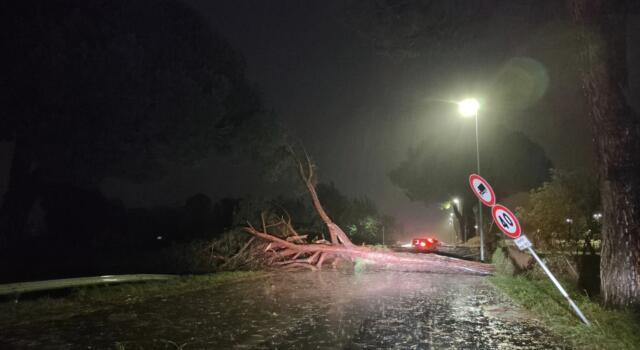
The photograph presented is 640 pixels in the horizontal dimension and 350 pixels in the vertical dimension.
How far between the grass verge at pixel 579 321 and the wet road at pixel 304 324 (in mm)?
317

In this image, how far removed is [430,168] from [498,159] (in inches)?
285

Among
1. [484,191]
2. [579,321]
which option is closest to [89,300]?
[484,191]

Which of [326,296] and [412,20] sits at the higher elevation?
[412,20]

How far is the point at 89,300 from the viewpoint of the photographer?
10.1 m

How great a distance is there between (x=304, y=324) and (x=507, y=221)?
379cm

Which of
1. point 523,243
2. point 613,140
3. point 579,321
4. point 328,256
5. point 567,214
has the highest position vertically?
point 613,140

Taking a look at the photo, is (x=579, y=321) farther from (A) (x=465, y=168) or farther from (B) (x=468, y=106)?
(A) (x=465, y=168)

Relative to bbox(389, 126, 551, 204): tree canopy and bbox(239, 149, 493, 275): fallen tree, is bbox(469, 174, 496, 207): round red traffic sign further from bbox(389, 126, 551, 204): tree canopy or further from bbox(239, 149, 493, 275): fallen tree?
bbox(389, 126, 551, 204): tree canopy

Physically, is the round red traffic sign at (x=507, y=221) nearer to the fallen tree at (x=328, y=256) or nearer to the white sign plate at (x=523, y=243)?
the white sign plate at (x=523, y=243)

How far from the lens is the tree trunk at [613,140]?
303 inches

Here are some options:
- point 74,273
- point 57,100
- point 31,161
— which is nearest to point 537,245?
point 74,273

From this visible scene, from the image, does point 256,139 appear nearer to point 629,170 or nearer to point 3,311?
point 3,311

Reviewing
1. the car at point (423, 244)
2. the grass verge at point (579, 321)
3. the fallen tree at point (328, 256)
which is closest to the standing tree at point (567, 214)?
the grass verge at point (579, 321)

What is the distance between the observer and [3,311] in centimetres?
852
